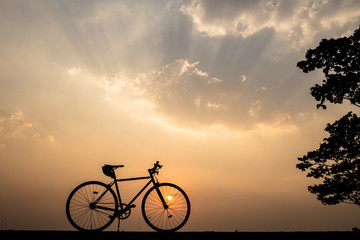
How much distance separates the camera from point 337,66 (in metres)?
15.8

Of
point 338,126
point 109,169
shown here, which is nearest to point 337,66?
point 338,126


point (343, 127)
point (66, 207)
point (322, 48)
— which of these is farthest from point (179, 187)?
point (343, 127)

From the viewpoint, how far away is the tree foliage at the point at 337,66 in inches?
600

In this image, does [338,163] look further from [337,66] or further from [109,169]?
[109,169]

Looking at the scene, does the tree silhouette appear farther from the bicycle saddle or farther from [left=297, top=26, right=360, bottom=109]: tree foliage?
the bicycle saddle

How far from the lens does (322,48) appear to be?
1582cm

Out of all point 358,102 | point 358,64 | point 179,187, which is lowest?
point 179,187

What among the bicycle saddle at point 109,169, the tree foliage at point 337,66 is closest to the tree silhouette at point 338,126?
the tree foliage at point 337,66

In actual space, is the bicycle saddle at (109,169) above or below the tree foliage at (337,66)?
below

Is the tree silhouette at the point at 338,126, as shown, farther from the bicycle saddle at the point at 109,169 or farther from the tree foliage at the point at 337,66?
the bicycle saddle at the point at 109,169

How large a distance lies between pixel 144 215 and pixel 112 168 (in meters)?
1.33
